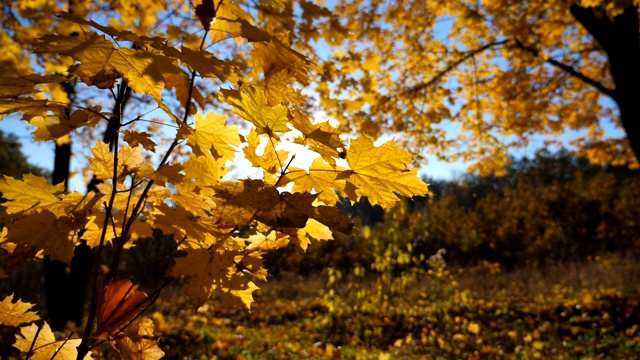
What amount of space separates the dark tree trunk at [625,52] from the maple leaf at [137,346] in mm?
6307

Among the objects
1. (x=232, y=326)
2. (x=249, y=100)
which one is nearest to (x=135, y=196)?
(x=249, y=100)

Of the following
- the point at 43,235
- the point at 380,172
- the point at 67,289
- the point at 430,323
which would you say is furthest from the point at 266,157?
the point at 430,323

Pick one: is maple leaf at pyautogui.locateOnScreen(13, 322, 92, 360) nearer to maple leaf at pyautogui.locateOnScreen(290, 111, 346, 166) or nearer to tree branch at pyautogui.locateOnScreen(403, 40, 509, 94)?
maple leaf at pyautogui.locateOnScreen(290, 111, 346, 166)

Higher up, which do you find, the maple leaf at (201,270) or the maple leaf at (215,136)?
the maple leaf at (215,136)

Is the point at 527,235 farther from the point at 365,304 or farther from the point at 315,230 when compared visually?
the point at 315,230

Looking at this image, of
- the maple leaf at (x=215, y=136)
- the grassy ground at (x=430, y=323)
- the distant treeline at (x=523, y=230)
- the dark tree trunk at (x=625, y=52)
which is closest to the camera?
the maple leaf at (x=215, y=136)

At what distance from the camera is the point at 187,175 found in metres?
0.81

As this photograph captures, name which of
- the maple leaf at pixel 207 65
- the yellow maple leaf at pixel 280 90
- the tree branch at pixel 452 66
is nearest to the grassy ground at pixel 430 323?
the yellow maple leaf at pixel 280 90

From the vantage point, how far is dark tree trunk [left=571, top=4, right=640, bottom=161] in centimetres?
534

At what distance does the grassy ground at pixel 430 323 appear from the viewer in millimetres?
4684

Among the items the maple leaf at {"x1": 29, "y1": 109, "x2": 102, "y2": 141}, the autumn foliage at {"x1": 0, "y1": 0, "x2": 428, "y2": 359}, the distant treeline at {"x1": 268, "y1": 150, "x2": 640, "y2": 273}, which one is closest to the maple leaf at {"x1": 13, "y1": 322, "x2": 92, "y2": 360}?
the autumn foliage at {"x1": 0, "y1": 0, "x2": 428, "y2": 359}

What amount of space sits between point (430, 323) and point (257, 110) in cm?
623

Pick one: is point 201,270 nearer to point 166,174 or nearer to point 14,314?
point 166,174

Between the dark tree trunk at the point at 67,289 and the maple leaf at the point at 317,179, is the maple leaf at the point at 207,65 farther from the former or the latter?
the dark tree trunk at the point at 67,289
